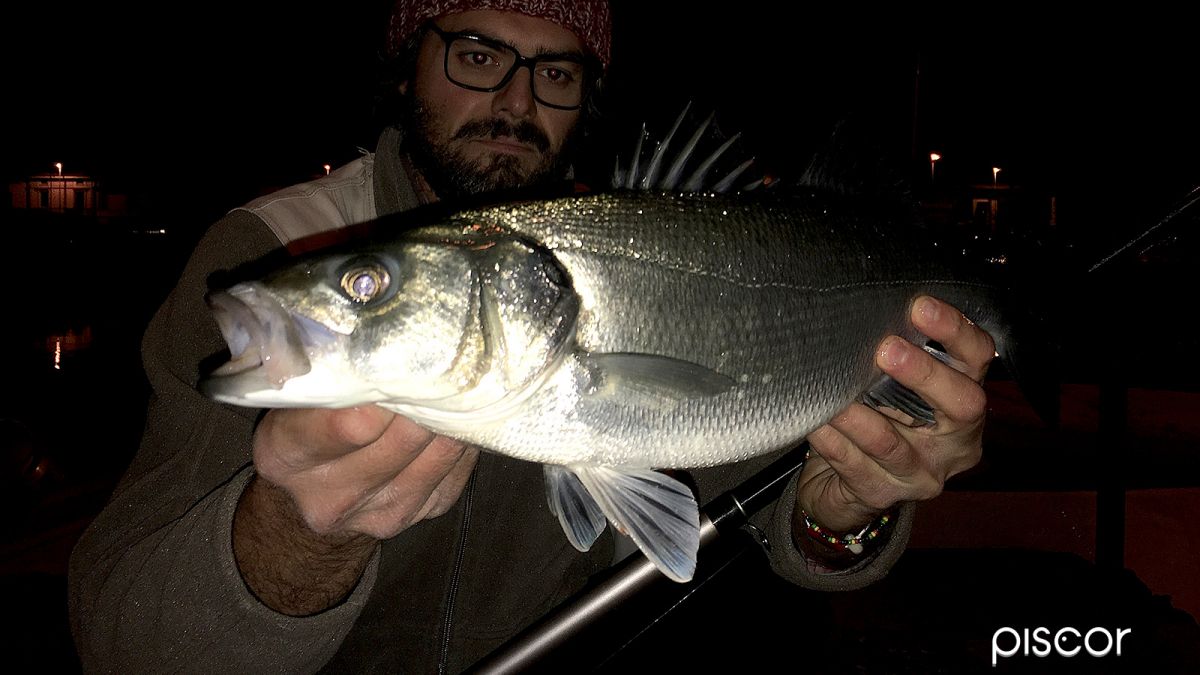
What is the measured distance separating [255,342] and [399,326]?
9.2 inches

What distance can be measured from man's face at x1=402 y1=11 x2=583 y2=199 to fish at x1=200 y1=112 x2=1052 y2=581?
0.93 m

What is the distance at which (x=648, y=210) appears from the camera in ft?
5.14

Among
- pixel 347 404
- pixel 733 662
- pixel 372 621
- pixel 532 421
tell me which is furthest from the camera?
pixel 733 662

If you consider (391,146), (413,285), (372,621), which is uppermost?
(391,146)

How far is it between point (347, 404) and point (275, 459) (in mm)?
285

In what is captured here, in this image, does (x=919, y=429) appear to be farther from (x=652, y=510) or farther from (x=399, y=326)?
(x=399, y=326)

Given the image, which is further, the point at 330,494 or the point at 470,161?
the point at 470,161

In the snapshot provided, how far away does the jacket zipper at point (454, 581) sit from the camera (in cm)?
220

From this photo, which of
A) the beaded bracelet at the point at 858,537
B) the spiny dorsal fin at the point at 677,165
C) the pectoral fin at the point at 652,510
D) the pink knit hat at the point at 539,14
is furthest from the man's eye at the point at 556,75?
the beaded bracelet at the point at 858,537

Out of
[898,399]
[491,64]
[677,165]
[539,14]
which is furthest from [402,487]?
[539,14]

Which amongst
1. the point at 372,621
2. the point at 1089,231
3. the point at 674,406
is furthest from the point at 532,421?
the point at 1089,231

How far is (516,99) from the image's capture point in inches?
97.0

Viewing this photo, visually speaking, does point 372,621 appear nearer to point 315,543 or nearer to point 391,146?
point 315,543
